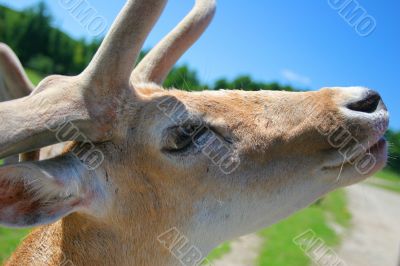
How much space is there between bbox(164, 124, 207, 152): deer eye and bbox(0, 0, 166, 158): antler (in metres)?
0.46

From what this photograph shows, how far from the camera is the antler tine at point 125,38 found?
11.1 ft

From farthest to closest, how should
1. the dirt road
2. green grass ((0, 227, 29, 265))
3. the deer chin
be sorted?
the dirt road < green grass ((0, 227, 29, 265)) < the deer chin

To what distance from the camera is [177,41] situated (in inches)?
187

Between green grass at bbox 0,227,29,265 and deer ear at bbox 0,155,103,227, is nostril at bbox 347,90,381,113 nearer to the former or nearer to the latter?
deer ear at bbox 0,155,103,227

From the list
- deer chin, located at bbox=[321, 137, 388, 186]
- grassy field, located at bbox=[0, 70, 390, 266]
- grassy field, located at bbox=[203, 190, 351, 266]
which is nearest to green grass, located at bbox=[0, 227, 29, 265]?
grassy field, located at bbox=[0, 70, 390, 266]

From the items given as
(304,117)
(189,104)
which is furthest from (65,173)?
(304,117)

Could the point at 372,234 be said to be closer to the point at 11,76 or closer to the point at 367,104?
the point at 367,104

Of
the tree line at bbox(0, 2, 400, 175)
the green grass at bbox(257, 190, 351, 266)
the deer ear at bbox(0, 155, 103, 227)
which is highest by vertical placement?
the deer ear at bbox(0, 155, 103, 227)

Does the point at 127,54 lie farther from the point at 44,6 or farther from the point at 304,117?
the point at 44,6

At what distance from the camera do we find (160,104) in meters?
3.72

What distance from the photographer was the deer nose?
11.8 feet

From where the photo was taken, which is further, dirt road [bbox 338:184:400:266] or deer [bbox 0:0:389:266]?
dirt road [bbox 338:184:400:266]

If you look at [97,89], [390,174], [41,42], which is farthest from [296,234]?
[41,42]

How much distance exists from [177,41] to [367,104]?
79.2 inches
